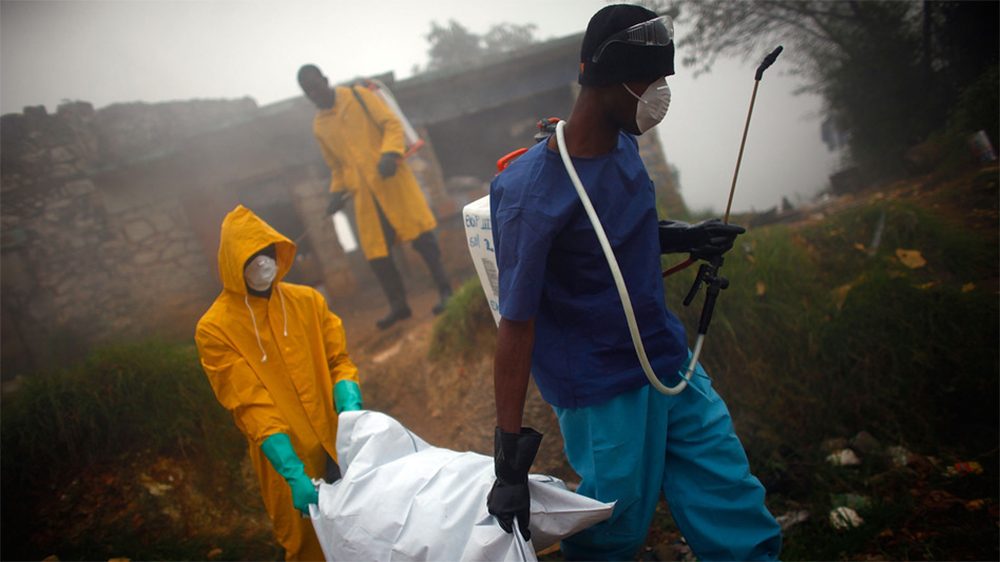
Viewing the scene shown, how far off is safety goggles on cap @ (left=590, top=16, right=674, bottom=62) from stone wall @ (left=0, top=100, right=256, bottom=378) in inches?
277

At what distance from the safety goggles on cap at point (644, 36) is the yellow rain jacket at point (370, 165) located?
3132 millimetres

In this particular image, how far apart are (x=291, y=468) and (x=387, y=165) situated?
8.87ft

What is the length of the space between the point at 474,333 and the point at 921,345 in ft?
9.60

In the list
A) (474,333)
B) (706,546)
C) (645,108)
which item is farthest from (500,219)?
(474,333)

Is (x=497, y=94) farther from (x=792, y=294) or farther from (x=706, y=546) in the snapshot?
(x=706, y=546)

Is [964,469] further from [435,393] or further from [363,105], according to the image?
[363,105]

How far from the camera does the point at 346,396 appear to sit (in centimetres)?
223

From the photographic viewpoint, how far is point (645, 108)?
4.53 feet

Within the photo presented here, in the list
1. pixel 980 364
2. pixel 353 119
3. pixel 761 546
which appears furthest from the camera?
pixel 353 119

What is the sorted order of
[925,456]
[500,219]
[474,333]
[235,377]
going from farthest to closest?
[474,333] < [925,456] < [235,377] < [500,219]

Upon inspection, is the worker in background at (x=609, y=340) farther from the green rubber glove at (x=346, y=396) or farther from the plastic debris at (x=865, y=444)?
the plastic debris at (x=865, y=444)

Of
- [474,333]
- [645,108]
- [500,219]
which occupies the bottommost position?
[474,333]

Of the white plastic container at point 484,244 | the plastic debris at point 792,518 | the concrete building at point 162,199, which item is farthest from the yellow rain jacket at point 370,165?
the plastic debris at point 792,518

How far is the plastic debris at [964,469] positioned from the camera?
2.58m
